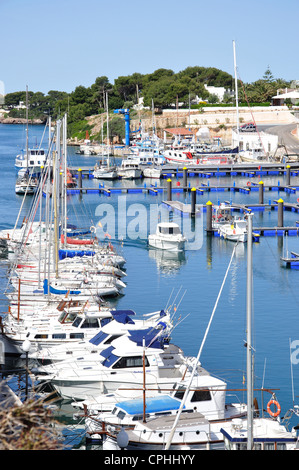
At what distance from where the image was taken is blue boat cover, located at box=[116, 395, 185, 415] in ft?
65.4

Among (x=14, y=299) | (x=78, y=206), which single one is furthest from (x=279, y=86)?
(x=14, y=299)

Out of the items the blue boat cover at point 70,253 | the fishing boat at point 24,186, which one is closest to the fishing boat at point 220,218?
the blue boat cover at point 70,253

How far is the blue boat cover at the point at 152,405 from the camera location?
19.9 metres

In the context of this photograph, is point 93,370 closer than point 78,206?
Yes

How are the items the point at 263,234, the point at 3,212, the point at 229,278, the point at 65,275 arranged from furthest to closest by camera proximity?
the point at 3,212 < the point at 263,234 < the point at 229,278 < the point at 65,275

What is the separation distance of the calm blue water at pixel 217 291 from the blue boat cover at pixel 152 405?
12.2 feet

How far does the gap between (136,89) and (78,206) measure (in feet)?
326

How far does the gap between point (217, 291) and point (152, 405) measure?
19794 mm

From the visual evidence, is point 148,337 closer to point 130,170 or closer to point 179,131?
point 130,170

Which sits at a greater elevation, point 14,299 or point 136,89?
point 136,89

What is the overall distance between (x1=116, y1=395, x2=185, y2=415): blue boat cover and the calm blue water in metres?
3.73

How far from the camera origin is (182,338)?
30.8 meters
